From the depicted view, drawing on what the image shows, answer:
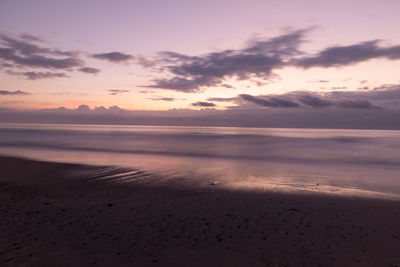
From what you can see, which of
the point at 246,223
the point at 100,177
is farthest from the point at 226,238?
the point at 100,177

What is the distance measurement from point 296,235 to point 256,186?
6960 mm

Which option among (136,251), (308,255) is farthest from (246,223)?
(136,251)

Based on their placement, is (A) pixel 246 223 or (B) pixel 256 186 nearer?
(A) pixel 246 223

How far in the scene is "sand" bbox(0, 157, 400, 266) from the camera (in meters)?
6.61

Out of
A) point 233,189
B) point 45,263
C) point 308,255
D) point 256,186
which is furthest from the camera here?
point 256,186

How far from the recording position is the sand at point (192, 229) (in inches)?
260

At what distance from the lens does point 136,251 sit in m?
6.87

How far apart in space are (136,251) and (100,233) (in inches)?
67.6

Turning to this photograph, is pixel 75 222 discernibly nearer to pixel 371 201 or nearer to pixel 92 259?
pixel 92 259

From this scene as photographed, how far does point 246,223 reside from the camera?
881cm

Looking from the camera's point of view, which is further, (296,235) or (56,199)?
(56,199)

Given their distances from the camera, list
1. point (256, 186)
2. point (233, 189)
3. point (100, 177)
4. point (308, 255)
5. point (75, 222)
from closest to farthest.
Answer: point (308, 255)
point (75, 222)
point (233, 189)
point (256, 186)
point (100, 177)

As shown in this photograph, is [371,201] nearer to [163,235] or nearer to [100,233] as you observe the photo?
[163,235]

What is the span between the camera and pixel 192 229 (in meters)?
8.28
